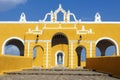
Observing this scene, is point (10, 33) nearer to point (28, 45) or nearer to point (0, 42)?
point (0, 42)

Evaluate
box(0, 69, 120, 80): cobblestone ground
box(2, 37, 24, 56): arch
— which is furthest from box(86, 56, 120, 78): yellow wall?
box(2, 37, 24, 56): arch

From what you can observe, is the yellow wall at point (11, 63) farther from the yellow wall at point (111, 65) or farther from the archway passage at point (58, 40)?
the archway passage at point (58, 40)

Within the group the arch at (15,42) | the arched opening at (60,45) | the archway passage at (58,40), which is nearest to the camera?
the arched opening at (60,45)

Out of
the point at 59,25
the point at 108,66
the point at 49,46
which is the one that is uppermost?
the point at 59,25

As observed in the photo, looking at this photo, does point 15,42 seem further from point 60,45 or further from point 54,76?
point 54,76

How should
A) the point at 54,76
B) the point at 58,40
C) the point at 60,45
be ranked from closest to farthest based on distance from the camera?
the point at 54,76, the point at 60,45, the point at 58,40

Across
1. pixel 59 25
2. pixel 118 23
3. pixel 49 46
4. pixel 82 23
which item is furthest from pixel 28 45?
pixel 118 23

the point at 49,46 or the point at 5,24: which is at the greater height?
the point at 5,24

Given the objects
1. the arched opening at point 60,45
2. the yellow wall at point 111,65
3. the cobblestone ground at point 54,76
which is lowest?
the cobblestone ground at point 54,76

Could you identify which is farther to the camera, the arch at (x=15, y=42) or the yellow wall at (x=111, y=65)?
the arch at (x=15, y=42)

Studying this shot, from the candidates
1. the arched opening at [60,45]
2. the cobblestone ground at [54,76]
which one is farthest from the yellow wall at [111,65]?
the arched opening at [60,45]

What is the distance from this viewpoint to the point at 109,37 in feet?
110

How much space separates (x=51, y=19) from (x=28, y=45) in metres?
5.60

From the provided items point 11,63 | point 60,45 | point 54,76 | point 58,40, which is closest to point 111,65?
point 54,76
